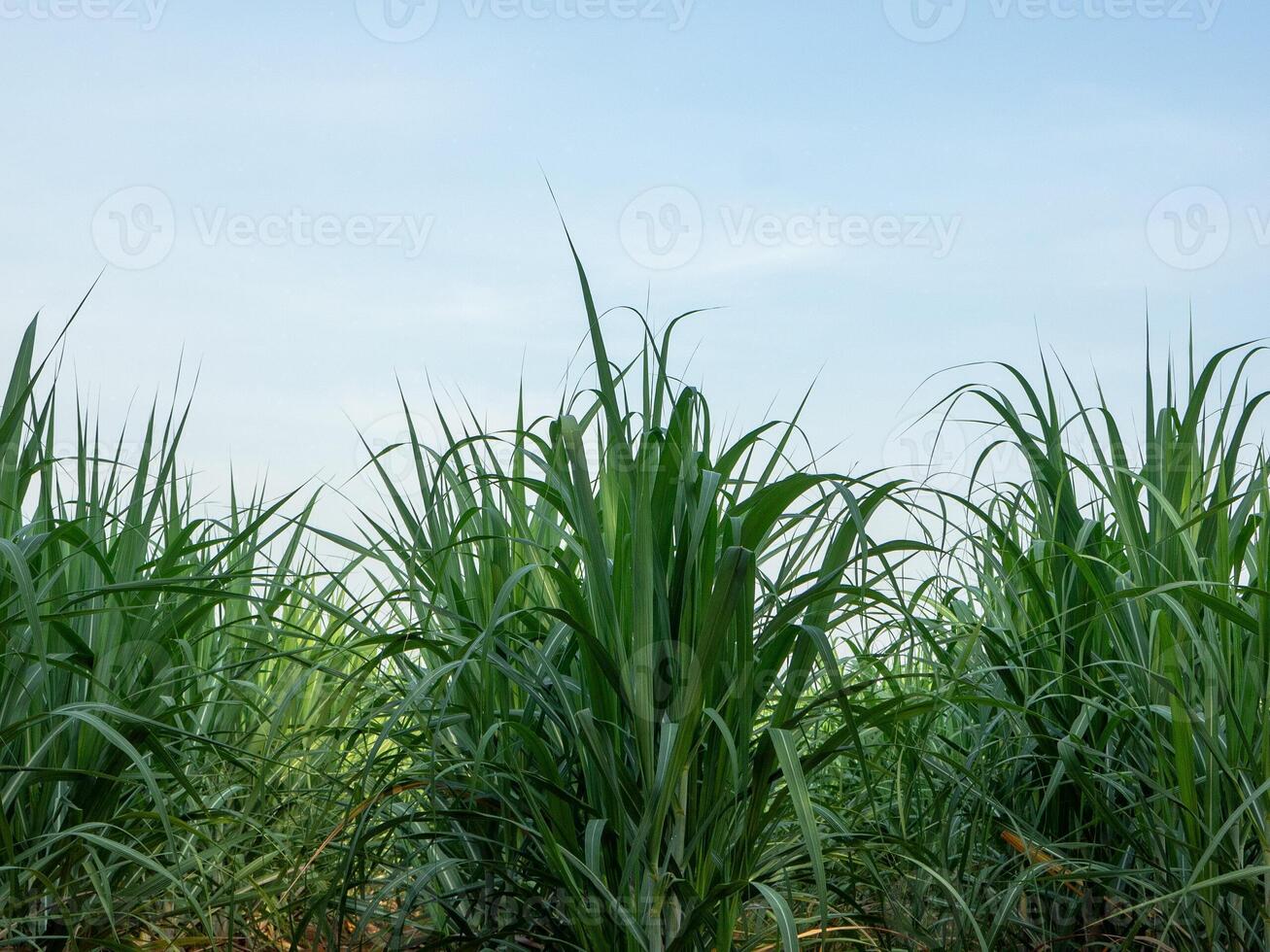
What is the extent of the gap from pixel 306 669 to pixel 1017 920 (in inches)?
45.5

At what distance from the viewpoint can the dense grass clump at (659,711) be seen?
1.31 m

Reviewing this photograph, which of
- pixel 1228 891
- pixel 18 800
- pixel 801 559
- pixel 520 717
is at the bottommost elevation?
pixel 1228 891

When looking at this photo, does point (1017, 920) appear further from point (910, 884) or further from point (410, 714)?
point (410, 714)

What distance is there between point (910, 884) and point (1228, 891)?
520 mm

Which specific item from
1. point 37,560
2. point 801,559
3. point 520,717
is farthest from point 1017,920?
point 37,560

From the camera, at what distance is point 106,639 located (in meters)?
1.59

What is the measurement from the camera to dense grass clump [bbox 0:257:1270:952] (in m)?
1.31

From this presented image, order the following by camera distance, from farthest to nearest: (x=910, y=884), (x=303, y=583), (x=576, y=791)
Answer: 1. (x=303, y=583)
2. (x=910, y=884)
3. (x=576, y=791)

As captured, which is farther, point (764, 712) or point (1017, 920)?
point (764, 712)

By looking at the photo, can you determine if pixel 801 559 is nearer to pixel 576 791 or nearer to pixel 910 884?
pixel 576 791

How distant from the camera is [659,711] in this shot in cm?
130

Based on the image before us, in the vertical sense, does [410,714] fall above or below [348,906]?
above

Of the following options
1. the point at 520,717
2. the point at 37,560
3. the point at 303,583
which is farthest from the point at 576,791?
the point at 303,583

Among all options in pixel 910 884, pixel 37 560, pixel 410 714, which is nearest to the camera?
pixel 37 560
